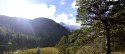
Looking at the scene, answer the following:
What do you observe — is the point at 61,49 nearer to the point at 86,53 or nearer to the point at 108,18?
the point at 86,53

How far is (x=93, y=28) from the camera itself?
15461 mm

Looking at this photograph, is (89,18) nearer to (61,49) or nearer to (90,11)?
(90,11)

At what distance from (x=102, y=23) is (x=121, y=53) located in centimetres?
886

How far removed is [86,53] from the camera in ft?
70.6

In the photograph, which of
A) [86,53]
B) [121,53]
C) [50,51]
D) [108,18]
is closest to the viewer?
[108,18]

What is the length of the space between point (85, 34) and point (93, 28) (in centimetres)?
67

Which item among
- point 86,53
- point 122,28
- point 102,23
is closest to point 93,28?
point 102,23

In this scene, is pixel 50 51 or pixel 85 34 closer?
pixel 85 34

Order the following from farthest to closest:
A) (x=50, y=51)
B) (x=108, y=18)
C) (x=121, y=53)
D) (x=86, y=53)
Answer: (x=50, y=51) < (x=121, y=53) < (x=86, y=53) < (x=108, y=18)

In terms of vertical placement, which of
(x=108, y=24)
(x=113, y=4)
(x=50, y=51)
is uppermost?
(x=113, y=4)

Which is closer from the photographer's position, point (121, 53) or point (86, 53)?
point (86, 53)

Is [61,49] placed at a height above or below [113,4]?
below

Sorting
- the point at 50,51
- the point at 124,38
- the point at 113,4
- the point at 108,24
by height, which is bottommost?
the point at 50,51

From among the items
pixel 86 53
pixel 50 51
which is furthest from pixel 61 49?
pixel 86 53
